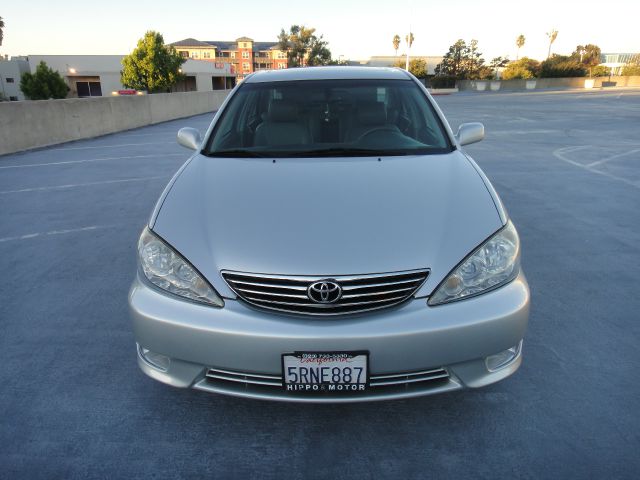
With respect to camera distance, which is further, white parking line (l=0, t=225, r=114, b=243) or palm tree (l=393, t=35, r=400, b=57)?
palm tree (l=393, t=35, r=400, b=57)

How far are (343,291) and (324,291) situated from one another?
0.24 ft

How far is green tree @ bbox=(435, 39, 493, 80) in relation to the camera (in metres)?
59.7

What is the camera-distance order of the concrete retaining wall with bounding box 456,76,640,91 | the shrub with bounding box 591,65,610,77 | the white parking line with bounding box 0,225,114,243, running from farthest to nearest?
the shrub with bounding box 591,65,610,77, the concrete retaining wall with bounding box 456,76,640,91, the white parking line with bounding box 0,225,114,243

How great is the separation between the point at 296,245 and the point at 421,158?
1.16m

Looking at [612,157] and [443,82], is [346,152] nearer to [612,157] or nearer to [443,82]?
[612,157]

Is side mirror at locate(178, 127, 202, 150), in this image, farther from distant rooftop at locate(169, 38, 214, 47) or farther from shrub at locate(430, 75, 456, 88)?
distant rooftop at locate(169, 38, 214, 47)

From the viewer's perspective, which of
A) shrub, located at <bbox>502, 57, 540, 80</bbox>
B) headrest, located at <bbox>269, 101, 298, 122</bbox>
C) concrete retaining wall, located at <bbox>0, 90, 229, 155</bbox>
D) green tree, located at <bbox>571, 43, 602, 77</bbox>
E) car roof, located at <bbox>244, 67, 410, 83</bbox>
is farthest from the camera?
green tree, located at <bbox>571, 43, 602, 77</bbox>

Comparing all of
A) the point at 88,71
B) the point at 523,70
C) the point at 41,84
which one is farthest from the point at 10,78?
the point at 523,70

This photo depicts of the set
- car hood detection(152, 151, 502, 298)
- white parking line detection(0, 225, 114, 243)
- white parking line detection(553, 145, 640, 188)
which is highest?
car hood detection(152, 151, 502, 298)

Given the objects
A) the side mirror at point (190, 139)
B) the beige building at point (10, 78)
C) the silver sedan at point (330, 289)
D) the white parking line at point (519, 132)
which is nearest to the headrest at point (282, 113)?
the side mirror at point (190, 139)

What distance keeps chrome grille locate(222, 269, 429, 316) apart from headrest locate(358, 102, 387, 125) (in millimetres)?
1618

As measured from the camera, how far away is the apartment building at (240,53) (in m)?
107

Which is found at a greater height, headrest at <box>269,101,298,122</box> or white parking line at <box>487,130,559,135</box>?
headrest at <box>269,101,298,122</box>

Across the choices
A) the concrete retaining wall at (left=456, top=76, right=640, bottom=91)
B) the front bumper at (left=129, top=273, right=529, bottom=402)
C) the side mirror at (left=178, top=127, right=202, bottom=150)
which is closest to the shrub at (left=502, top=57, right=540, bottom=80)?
the concrete retaining wall at (left=456, top=76, right=640, bottom=91)
